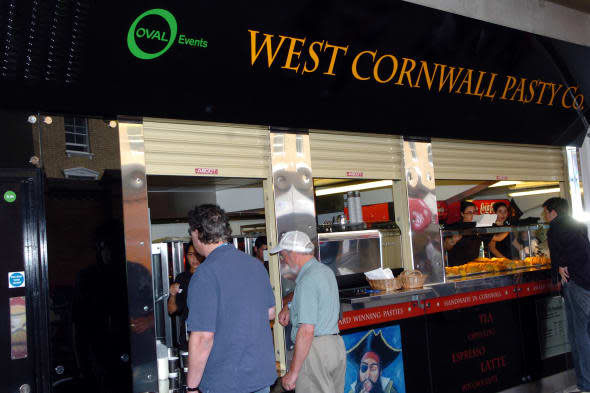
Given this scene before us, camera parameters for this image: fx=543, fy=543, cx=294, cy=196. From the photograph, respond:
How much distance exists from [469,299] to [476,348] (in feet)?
1.69

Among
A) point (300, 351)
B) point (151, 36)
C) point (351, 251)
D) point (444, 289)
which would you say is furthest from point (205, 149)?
point (444, 289)

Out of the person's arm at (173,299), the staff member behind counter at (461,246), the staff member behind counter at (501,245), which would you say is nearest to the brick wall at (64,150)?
the person's arm at (173,299)

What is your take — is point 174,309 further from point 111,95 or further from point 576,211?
point 576,211

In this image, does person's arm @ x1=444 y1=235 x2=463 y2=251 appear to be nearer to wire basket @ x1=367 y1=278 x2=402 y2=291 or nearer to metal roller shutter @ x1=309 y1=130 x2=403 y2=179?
metal roller shutter @ x1=309 y1=130 x2=403 y2=179

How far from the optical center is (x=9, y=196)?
3.47 metres

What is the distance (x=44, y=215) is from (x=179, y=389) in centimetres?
159

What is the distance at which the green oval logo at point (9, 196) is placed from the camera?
346 centimetres

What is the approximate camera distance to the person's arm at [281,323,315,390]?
340 centimetres

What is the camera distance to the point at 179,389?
13.2 ft

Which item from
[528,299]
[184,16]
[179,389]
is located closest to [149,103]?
[184,16]

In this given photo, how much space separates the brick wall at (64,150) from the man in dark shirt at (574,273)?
463cm

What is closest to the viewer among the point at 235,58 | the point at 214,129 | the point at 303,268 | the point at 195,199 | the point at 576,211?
the point at 303,268

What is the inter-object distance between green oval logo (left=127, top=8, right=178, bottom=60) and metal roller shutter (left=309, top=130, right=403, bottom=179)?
176 cm

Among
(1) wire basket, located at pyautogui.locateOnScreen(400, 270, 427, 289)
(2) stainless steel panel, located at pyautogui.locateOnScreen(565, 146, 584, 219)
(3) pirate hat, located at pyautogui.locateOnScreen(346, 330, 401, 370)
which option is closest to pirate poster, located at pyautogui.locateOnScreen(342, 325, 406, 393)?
(3) pirate hat, located at pyautogui.locateOnScreen(346, 330, 401, 370)
